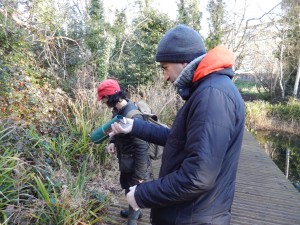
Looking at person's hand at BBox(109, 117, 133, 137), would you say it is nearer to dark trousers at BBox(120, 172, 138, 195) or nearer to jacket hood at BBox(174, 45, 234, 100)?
jacket hood at BBox(174, 45, 234, 100)

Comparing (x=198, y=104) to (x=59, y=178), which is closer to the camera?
(x=198, y=104)

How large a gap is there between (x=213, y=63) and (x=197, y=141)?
36 cm

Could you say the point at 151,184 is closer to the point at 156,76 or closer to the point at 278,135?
the point at 156,76

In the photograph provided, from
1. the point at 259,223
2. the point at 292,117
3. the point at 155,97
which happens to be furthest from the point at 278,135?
the point at 259,223

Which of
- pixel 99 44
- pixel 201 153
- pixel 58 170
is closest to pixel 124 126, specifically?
pixel 201 153

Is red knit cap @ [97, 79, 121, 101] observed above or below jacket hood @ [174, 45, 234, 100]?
below

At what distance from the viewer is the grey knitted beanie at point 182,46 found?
4.50 ft

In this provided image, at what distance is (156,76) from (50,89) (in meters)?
5.70

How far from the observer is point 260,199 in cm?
450

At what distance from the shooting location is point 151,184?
1.32 metres

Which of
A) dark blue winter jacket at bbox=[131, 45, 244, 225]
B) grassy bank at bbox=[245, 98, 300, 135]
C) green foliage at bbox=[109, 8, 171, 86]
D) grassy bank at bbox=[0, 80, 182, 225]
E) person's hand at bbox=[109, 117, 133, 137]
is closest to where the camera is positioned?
dark blue winter jacket at bbox=[131, 45, 244, 225]

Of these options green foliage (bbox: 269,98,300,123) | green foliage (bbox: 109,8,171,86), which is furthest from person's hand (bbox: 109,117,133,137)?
green foliage (bbox: 269,98,300,123)

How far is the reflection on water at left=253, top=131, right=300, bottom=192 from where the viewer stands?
361 inches

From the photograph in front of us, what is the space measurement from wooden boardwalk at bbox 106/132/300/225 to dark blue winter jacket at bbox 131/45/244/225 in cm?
206
